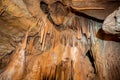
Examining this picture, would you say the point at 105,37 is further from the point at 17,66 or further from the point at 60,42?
the point at 17,66

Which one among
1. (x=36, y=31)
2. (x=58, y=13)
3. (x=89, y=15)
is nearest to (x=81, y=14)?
(x=89, y=15)

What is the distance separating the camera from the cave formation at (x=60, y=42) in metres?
2.65

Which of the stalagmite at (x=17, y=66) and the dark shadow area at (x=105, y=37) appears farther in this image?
the dark shadow area at (x=105, y=37)

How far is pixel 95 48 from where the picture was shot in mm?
2904

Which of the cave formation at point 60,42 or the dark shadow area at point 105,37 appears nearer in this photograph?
the cave formation at point 60,42

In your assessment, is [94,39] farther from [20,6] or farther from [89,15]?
[20,6]

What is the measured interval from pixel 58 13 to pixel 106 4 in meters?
0.83

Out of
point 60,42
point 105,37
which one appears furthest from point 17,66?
point 105,37

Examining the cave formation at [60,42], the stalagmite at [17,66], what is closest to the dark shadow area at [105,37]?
the cave formation at [60,42]

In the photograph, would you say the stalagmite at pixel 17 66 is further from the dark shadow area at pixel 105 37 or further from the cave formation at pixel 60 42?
the dark shadow area at pixel 105 37

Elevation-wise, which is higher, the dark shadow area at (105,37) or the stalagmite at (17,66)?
the dark shadow area at (105,37)

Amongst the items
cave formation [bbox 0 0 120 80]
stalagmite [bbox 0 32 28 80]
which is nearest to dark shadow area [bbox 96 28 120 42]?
cave formation [bbox 0 0 120 80]

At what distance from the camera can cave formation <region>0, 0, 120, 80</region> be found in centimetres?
265

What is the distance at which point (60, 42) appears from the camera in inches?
116
